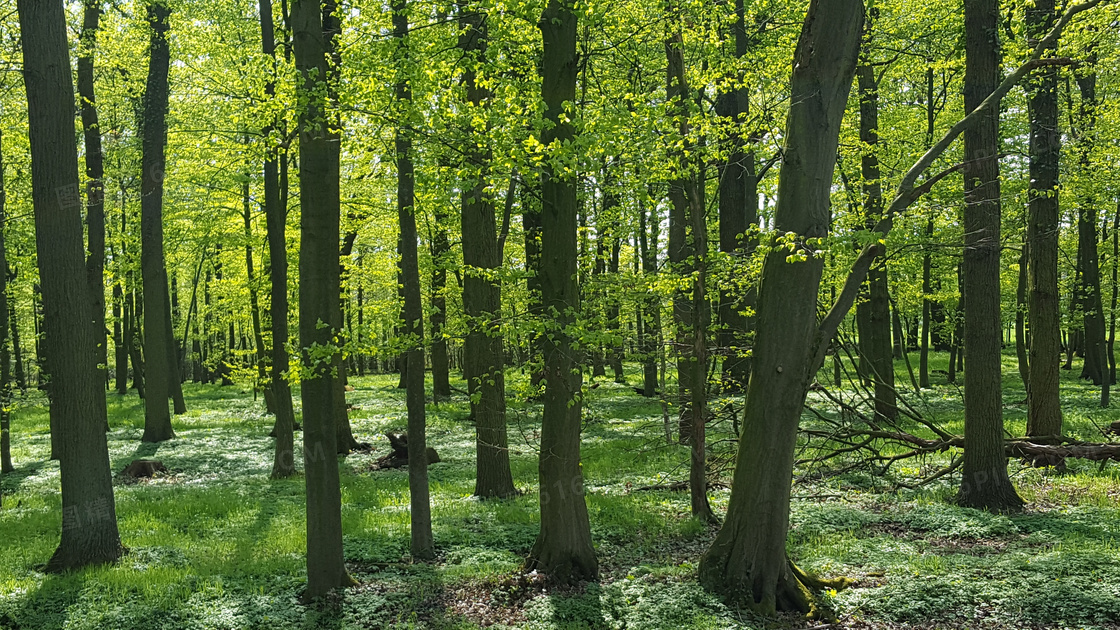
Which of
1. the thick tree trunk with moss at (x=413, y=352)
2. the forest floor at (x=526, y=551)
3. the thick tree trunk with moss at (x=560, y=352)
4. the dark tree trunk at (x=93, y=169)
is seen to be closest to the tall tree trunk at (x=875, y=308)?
the forest floor at (x=526, y=551)

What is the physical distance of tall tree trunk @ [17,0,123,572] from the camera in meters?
7.98

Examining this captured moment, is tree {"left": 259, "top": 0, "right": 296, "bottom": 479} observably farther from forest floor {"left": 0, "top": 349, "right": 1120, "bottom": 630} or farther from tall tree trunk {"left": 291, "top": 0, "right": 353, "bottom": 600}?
tall tree trunk {"left": 291, "top": 0, "right": 353, "bottom": 600}

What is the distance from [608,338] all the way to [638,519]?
3960 millimetres

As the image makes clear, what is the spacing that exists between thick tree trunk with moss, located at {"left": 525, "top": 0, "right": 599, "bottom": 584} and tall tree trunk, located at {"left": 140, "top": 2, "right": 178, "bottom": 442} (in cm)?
1366

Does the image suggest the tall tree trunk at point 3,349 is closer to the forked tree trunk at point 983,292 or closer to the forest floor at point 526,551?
the forest floor at point 526,551

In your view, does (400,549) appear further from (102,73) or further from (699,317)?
(102,73)

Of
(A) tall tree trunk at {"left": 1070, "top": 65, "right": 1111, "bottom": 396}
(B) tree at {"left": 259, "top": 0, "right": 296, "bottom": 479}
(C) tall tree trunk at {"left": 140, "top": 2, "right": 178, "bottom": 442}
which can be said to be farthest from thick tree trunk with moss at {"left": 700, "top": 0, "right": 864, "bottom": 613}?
(C) tall tree trunk at {"left": 140, "top": 2, "right": 178, "bottom": 442}

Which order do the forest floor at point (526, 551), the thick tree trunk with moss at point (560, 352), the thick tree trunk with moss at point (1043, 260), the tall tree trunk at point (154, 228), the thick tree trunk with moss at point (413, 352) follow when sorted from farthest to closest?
the tall tree trunk at point (154, 228), the thick tree trunk with moss at point (1043, 260), the thick tree trunk with moss at point (413, 352), the thick tree trunk with moss at point (560, 352), the forest floor at point (526, 551)

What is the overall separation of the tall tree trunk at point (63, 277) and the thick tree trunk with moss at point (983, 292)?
1058cm

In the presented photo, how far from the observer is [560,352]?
23.4 ft

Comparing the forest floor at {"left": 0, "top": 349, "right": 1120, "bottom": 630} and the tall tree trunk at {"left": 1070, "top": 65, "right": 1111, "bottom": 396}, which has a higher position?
the tall tree trunk at {"left": 1070, "top": 65, "right": 1111, "bottom": 396}

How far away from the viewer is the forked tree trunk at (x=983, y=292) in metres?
8.89

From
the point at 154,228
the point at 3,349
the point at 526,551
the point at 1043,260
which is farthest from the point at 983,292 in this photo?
the point at 154,228

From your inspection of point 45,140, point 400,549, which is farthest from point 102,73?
point 400,549
